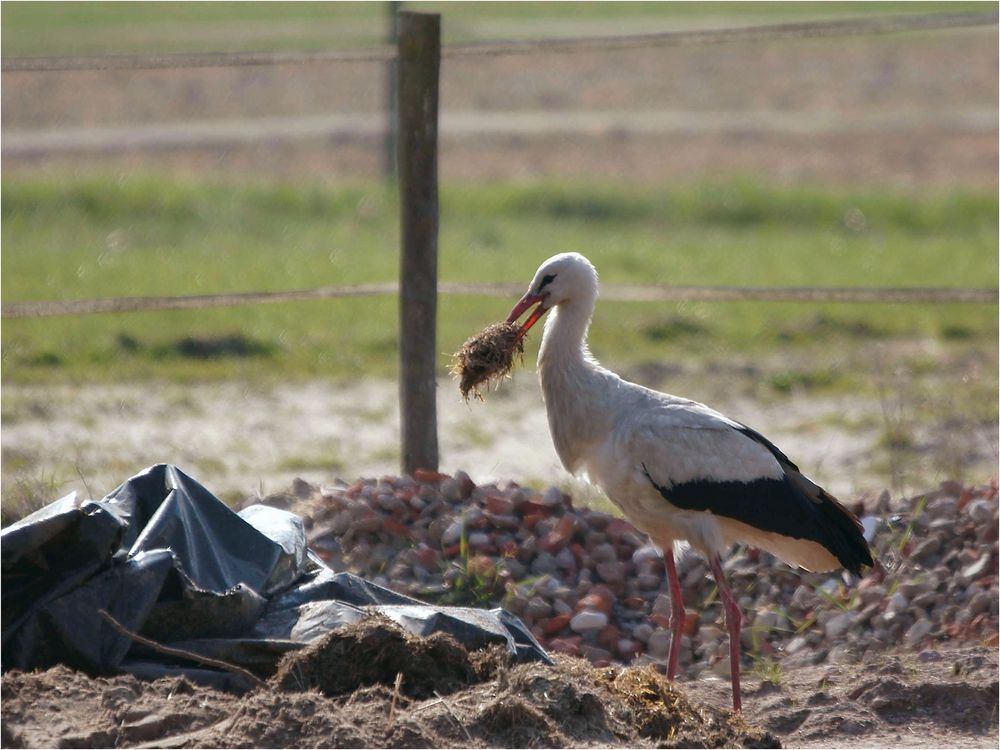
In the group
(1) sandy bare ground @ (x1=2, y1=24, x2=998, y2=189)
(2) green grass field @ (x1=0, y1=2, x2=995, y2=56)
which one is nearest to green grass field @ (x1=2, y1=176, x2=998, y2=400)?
(1) sandy bare ground @ (x1=2, y1=24, x2=998, y2=189)

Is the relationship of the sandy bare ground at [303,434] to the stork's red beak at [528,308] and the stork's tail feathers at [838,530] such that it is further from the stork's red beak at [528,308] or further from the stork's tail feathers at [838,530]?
the stork's red beak at [528,308]

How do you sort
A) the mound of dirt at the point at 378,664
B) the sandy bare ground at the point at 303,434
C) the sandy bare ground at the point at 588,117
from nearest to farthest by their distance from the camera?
the mound of dirt at the point at 378,664, the sandy bare ground at the point at 303,434, the sandy bare ground at the point at 588,117

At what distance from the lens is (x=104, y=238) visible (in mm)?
12578

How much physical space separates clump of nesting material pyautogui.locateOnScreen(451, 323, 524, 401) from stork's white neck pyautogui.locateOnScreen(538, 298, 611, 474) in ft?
0.58

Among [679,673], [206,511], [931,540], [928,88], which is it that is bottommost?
[679,673]

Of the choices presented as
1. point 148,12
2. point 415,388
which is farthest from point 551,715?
point 148,12

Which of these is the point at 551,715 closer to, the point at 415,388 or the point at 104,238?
the point at 415,388

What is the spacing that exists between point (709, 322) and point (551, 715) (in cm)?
675

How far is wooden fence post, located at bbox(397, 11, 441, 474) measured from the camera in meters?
5.75

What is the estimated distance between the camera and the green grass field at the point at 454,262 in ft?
30.0

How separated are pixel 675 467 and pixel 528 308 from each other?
29.2 inches

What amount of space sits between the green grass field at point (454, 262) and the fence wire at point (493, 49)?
4.63 feet

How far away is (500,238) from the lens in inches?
500

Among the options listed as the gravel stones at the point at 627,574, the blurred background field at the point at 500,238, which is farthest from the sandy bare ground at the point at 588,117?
the gravel stones at the point at 627,574
